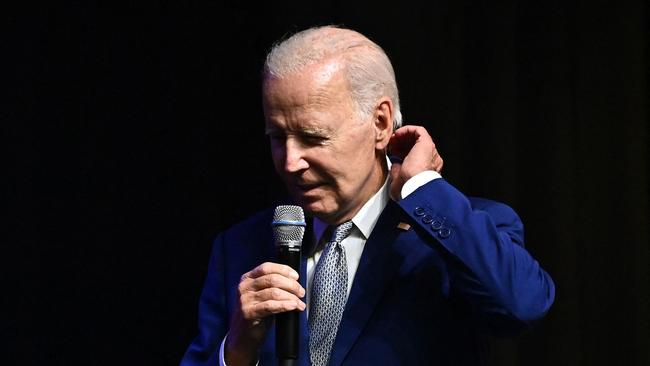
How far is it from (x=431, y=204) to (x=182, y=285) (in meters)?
1.53

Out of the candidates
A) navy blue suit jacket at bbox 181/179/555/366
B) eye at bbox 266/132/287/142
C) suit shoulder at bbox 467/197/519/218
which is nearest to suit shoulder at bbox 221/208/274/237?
navy blue suit jacket at bbox 181/179/555/366

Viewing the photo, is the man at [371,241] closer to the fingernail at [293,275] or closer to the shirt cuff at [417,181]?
the shirt cuff at [417,181]

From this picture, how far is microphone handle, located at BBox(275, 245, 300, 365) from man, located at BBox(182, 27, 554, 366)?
13cm

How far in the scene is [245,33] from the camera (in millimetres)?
3383

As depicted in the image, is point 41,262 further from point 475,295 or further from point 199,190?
point 475,295

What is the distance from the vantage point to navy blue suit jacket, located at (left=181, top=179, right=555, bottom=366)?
1985 millimetres

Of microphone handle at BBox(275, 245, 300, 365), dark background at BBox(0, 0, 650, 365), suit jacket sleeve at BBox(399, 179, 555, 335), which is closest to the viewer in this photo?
microphone handle at BBox(275, 245, 300, 365)

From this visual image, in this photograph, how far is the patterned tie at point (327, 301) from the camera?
2.18m

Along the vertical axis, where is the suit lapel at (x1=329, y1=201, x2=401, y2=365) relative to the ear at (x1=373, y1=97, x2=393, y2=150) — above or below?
below

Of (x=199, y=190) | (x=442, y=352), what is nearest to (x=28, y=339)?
(x=199, y=190)

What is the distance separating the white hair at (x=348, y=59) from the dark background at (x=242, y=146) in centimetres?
113

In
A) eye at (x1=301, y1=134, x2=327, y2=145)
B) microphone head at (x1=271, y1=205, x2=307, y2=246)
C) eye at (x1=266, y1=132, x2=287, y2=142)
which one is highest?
eye at (x1=266, y1=132, x2=287, y2=142)

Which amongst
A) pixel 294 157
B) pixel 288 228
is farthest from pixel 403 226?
pixel 288 228

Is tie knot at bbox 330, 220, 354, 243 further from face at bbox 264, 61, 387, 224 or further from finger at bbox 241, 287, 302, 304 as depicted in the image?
finger at bbox 241, 287, 302, 304
